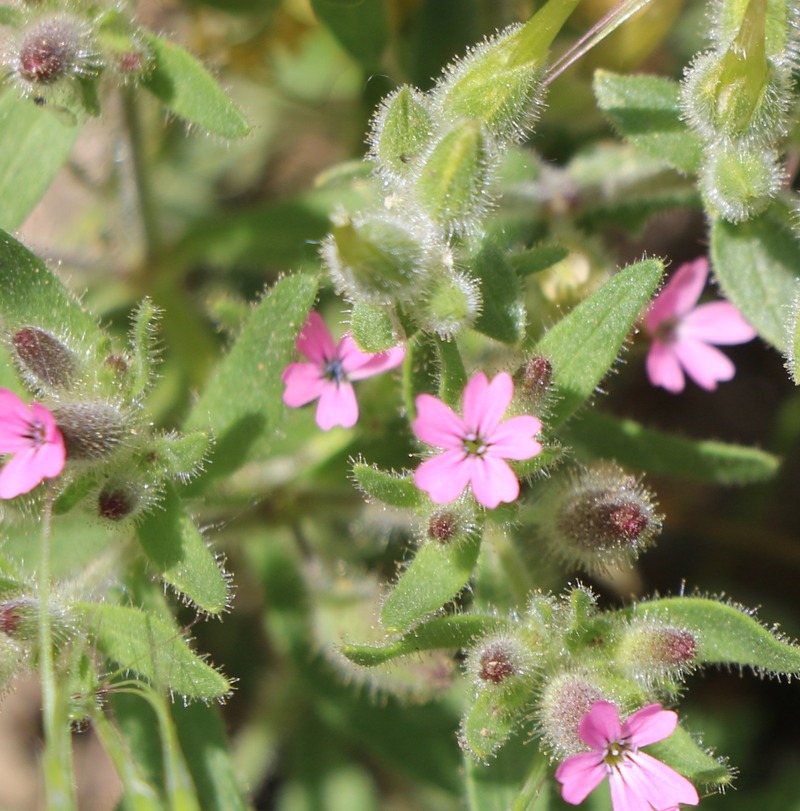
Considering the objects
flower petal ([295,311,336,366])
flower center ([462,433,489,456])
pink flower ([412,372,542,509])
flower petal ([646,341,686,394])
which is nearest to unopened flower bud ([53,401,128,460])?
flower petal ([295,311,336,366])

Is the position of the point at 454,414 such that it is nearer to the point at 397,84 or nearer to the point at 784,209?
the point at 784,209

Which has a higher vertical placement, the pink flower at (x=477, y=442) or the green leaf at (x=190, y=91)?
the green leaf at (x=190, y=91)

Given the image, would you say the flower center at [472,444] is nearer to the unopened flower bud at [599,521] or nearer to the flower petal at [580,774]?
the unopened flower bud at [599,521]

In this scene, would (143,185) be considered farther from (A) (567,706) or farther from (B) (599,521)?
(A) (567,706)

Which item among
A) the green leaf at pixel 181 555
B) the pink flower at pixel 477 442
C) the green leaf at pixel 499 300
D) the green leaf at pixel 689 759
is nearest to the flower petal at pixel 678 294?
the green leaf at pixel 499 300

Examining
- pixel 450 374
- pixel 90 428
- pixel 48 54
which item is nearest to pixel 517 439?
pixel 450 374

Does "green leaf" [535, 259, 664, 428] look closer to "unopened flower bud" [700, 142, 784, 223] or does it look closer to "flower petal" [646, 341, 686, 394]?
"unopened flower bud" [700, 142, 784, 223]
